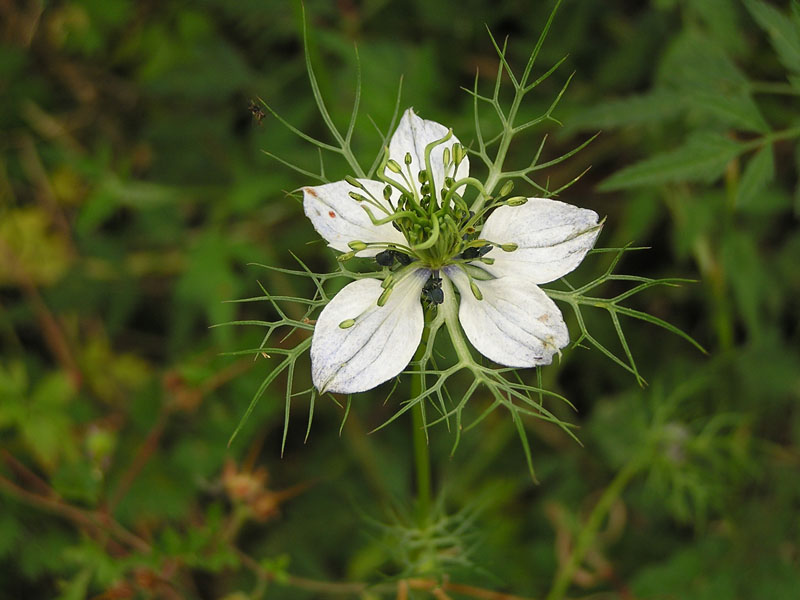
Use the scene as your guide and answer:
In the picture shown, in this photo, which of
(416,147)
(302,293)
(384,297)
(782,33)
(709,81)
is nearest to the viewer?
(384,297)

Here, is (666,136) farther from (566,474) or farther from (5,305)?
(5,305)

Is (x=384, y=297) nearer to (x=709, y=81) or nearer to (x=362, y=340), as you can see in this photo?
(x=362, y=340)

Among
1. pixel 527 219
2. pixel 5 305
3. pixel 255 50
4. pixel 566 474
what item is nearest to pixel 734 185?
pixel 566 474

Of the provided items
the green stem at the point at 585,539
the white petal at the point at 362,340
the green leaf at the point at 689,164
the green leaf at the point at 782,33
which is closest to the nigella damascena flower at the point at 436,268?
the white petal at the point at 362,340

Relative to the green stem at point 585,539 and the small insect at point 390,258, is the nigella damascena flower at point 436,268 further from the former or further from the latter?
the green stem at point 585,539

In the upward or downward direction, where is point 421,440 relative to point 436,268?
downward

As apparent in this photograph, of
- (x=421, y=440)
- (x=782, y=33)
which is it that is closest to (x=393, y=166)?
(x=421, y=440)
